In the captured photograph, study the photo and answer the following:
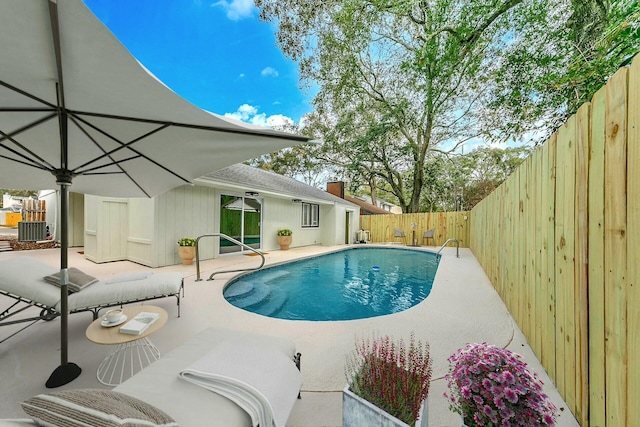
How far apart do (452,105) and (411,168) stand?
5029mm

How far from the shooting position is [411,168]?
61.0 feet

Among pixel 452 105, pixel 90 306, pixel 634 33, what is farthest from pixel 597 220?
pixel 452 105

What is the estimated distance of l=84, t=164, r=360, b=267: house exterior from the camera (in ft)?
22.6

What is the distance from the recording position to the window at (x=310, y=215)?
13211 mm

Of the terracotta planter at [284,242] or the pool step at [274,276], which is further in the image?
the terracotta planter at [284,242]

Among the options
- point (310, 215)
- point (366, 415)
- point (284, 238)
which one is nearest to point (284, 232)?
point (284, 238)

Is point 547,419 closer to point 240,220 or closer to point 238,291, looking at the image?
point 238,291

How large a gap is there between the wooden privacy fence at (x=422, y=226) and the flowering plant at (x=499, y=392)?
13686 millimetres

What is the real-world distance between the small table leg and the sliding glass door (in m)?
6.30

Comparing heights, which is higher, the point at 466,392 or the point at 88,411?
Result: the point at 88,411

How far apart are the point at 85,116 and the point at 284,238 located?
9.27m

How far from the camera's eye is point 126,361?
246 centimetres

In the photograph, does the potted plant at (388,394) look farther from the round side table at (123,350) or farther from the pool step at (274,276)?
the pool step at (274,276)

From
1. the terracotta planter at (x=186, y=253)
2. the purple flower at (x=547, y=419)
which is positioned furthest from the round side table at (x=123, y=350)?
the terracotta planter at (x=186, y=253)
